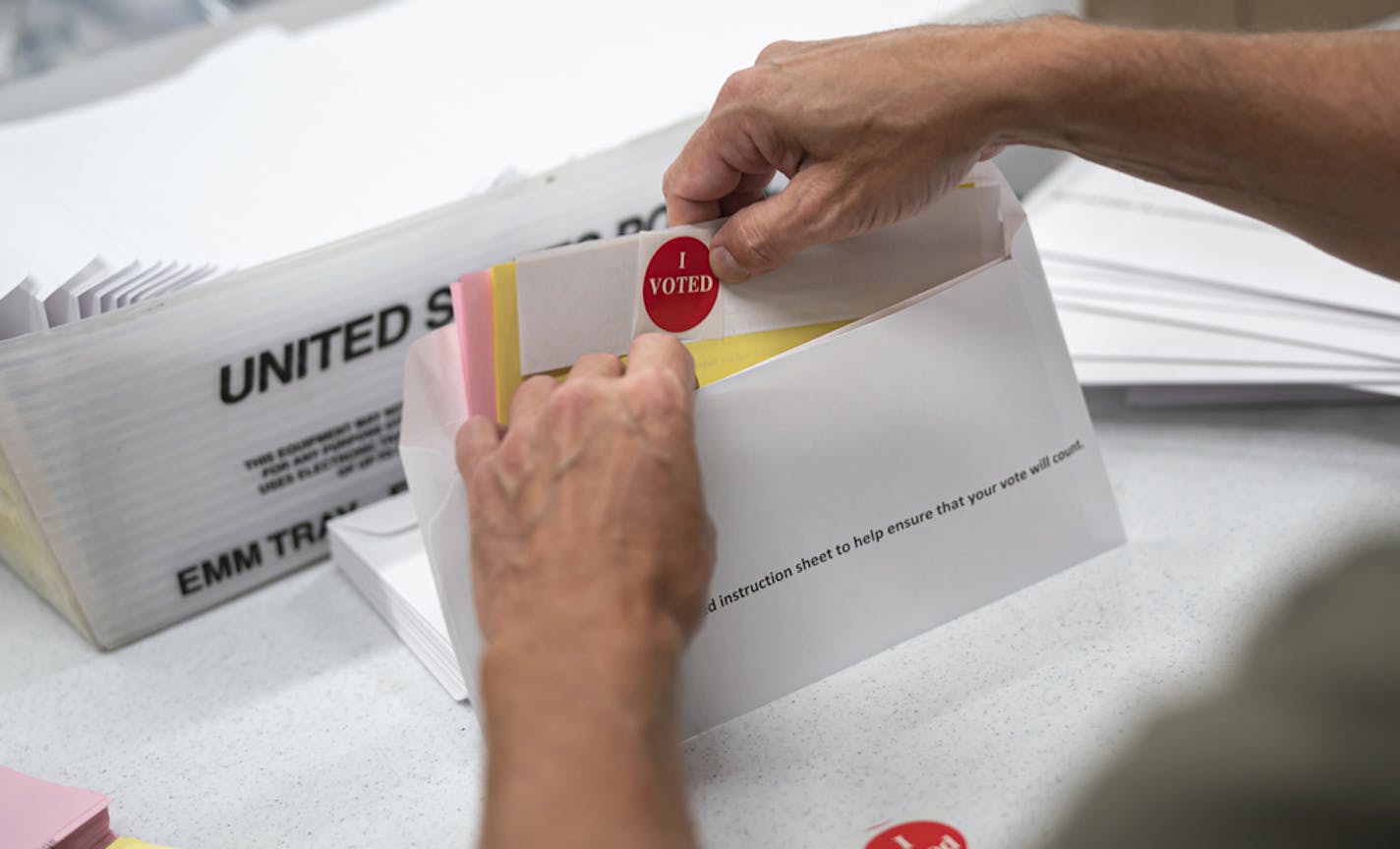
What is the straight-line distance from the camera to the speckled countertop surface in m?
0.63

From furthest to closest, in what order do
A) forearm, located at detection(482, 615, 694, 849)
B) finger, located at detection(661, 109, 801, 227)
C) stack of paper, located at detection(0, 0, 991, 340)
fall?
stack of paper, located at detection(0, 0, 991, 340) < finger, located at detection(661, 109, 801, 227) < forearm, located at detection(482, 615, 694, 849)

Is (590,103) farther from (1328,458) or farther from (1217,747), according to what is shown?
(1217,747)

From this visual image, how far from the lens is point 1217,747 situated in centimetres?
32

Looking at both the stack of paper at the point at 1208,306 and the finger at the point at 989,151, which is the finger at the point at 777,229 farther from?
the stack of paper at the point at 1208,306

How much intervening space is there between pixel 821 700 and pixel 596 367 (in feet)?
0.79

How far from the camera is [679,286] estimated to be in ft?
2.13

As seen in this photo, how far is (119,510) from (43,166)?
1.06 feet

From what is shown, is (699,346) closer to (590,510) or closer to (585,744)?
(590,510)

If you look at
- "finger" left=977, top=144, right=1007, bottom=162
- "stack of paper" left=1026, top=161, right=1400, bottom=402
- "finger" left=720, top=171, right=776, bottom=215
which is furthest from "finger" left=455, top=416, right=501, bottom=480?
"stack of paper" left=1026, top=161, right=1400, bottom=402

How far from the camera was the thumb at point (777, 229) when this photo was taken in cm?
64

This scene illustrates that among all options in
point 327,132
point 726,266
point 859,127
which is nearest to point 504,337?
point 726,266

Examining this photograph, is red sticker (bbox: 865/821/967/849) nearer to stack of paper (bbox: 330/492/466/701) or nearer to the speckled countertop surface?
the speckled countertop surface

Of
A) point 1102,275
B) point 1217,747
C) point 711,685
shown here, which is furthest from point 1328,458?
point 1217,747

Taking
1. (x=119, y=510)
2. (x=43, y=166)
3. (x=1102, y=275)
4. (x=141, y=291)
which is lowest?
(x=1102, y=275)
